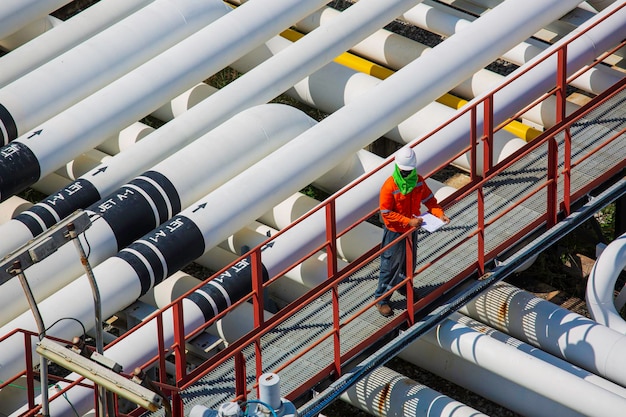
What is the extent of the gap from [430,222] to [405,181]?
18.4 inches

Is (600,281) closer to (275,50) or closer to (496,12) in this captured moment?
(496,12)

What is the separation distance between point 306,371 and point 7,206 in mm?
5756

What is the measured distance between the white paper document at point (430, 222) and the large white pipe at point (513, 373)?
1.96 m

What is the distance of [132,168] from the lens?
1748cm

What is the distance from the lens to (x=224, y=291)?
16.2m

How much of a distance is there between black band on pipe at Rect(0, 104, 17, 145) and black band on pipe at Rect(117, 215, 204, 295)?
8.50ft

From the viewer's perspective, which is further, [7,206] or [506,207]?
[7,206]

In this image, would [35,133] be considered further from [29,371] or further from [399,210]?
[399,210]

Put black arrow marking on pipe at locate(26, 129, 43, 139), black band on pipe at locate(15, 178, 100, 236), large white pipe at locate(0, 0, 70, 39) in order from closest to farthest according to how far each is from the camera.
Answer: black band on pipe at locate(15, 178, 100, 236) → black arrow marking on pipe at locate(26, 129, 43, 139) → large white pipe at locate(0, 0, 70, 39)

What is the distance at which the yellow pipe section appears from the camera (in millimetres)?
19172

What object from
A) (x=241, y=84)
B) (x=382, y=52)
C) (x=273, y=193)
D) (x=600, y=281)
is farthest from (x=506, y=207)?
(x=382, y=52)

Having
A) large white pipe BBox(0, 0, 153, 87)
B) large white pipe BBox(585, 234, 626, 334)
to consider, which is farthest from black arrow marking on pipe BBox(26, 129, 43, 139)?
large white pipe BBox(585, 234, 626, 334)

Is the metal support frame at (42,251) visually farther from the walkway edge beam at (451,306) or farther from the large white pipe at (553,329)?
the large white pipe at (553,329)

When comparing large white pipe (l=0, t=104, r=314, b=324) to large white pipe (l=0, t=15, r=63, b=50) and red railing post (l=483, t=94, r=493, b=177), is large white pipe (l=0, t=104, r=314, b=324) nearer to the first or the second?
red railing post (l=483, t=94, r=493, b=177)
